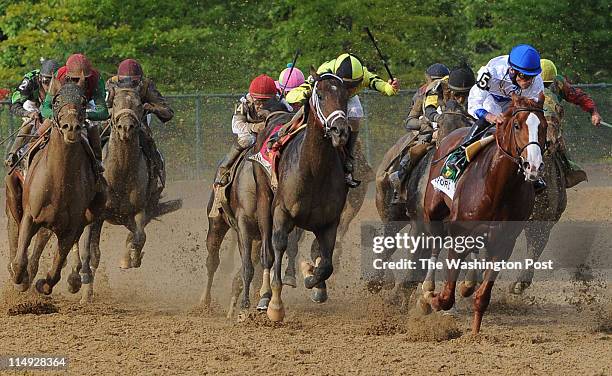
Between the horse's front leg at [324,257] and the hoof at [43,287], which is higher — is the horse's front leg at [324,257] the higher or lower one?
the higher one

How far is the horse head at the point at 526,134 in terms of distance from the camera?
9.99 metres

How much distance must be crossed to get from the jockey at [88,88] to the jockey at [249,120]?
1340 millimetres

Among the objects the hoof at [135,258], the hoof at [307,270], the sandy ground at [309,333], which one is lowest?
the sandy ground at [309,333]

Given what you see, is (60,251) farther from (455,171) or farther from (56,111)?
(455,171)

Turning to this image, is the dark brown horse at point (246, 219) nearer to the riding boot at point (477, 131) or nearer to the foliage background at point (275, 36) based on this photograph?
the riding boot at point (477, 131)

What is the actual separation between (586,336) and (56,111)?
5.03 metres

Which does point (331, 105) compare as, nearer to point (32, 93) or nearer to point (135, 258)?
point (135, 258)


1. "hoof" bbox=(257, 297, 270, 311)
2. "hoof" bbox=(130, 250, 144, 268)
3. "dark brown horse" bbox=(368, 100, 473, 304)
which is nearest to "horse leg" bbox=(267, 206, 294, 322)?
"hoof" bbox=(257, 297, 270, 311)

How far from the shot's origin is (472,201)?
11055 millimetres

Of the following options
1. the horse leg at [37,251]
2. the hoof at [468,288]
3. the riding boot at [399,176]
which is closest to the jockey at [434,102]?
the riding boot at [399,176]

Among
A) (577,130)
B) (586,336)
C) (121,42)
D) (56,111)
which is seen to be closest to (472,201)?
(586,336)

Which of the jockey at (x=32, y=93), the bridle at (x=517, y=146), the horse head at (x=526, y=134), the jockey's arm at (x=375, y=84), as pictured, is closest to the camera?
the horse head at (x=526, y=134)

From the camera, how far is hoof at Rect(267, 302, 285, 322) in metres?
11.8

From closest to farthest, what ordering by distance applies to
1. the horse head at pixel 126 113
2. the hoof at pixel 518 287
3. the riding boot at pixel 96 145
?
the riding boot at pixel 96 145 < the hoof at pixel 518 287 < the horse head at pixel 126 113
